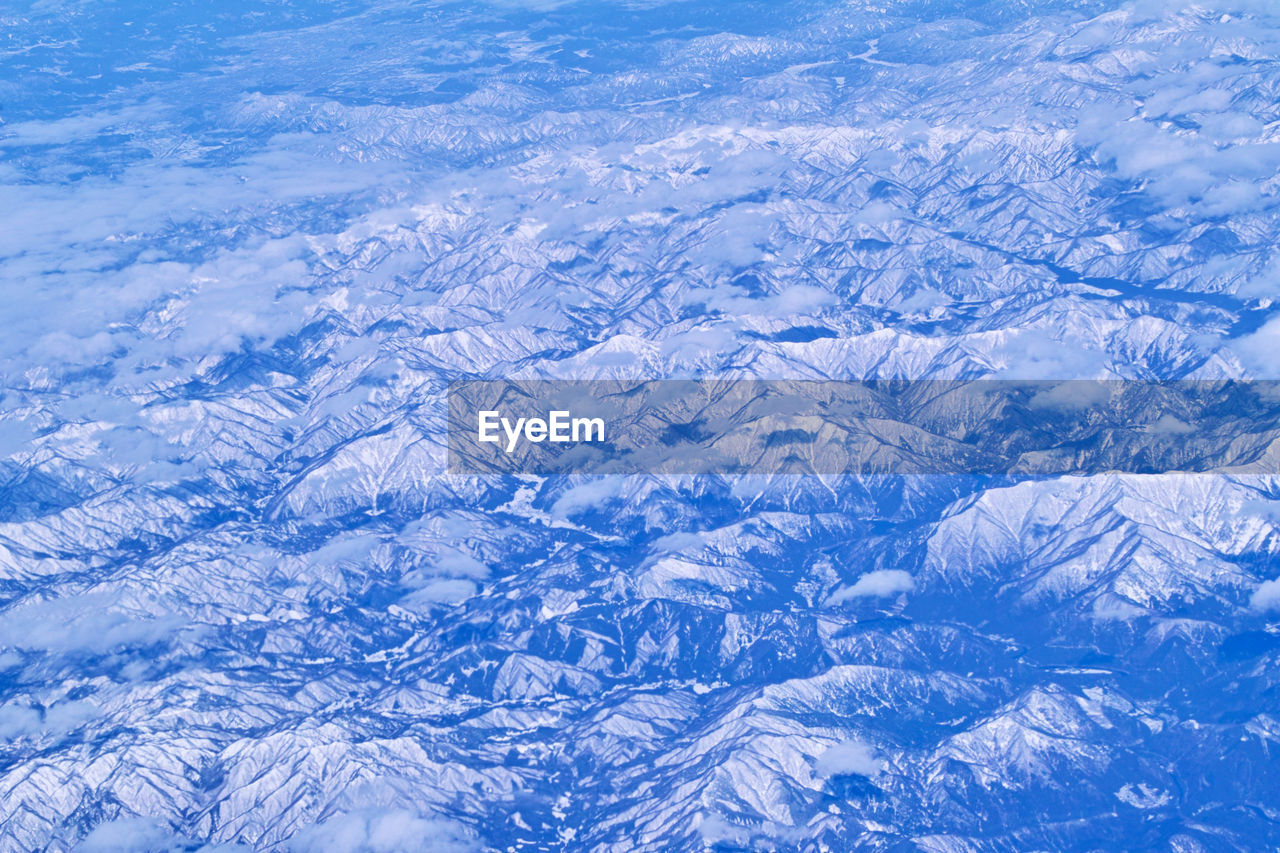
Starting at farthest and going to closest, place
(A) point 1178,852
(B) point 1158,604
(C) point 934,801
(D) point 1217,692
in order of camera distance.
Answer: (B) point 1158,604 < (D) point 1217,692 < (C) point 934,801 < (A) point 1178,852

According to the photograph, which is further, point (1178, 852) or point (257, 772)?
point (257, 772)

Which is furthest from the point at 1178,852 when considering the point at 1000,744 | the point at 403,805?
the point at 403,805

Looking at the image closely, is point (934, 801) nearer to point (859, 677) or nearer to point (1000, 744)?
point (1000, 744)

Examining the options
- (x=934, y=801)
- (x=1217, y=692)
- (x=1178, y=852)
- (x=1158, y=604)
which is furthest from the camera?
(x=1158, y=604)

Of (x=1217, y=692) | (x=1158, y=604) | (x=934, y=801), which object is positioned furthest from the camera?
(x=1158, y=604)

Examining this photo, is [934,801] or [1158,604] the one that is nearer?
[934,801]

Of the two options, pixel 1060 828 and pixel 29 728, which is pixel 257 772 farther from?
pixel 1060 828

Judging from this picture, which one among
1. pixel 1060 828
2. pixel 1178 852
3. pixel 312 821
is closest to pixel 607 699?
pixel 312 821
